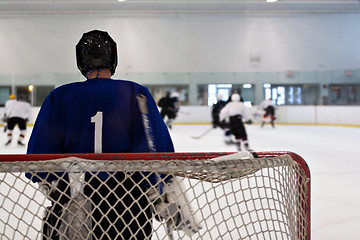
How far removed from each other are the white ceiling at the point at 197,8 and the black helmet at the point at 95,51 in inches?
453

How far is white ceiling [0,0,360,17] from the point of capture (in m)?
12.2

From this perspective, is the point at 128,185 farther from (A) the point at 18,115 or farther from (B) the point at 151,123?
(A) the point at 18,115

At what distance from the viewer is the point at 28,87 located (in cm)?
1217

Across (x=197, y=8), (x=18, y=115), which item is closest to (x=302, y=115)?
(x=197, y=8)

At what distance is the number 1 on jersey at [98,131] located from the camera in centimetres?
93

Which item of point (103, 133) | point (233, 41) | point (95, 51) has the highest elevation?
point (233, 41)

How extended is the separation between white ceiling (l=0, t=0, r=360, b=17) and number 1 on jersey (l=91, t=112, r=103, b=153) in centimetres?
1166

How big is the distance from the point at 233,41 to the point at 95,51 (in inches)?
508

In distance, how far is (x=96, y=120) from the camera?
0.93m

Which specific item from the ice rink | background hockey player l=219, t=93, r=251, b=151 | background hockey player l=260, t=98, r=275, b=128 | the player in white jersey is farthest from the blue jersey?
background hockey player l=260, t=98, r=275, b=128

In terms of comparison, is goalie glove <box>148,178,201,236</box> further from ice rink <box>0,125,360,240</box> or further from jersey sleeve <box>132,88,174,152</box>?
ice rink <box>0,125,360,240</box>

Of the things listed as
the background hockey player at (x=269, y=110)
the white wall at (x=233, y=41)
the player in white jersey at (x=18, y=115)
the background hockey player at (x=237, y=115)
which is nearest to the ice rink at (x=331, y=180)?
the player in white jersey at (x=18, y=115)

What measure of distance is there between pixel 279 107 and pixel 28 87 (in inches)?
326

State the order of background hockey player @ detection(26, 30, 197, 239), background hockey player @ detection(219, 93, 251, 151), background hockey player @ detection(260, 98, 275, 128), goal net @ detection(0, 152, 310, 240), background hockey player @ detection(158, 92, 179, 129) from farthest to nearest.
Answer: background hockey player @ detection(260, 98, 275, 128)
background hockey player @ detection(158, 92, 179, 129)
background hockey player @ detection(219, 93, 251, 151)
background hockey player @ detection(26, 30, 197, 239)
goal net @ detection(0, 152, 310, 240)
